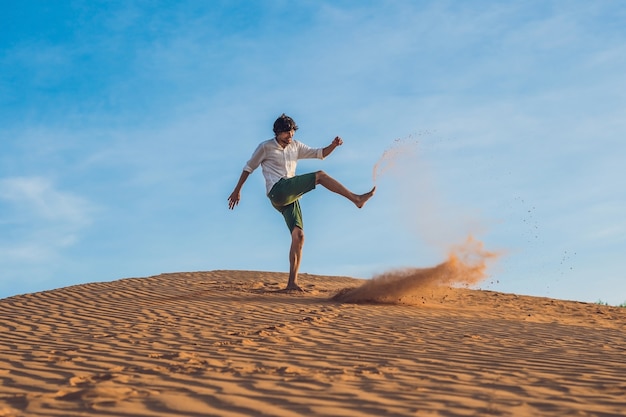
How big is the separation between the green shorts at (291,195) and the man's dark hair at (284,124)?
0.70m

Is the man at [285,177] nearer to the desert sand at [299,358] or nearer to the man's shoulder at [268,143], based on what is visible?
the man's shoulder at [268,143]

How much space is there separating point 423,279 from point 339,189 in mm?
1995

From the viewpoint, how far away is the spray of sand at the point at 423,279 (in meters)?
10.1

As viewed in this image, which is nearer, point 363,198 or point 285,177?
point 363,198

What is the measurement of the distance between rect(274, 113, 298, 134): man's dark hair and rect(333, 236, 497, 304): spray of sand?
8.04 ft

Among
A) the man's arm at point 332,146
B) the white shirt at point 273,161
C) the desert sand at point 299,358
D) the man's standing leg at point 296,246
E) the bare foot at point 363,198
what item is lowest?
the desert sand at point 299,358

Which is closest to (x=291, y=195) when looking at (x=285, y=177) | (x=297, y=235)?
(x=285, y=177)

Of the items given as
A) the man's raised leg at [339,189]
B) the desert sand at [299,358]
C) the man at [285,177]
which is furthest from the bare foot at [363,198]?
the desert sand at [299,358]

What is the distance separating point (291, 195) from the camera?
961 cm

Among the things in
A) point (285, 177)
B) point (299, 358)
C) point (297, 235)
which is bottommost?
point (299, 358)

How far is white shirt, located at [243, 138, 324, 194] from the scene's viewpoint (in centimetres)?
981

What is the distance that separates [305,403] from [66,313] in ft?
21.2

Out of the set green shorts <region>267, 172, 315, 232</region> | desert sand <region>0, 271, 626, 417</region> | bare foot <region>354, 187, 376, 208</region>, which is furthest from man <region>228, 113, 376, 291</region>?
desert sand <region>0, 271, 626, 417</region>

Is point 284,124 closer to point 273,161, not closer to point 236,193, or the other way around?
point 273,161
